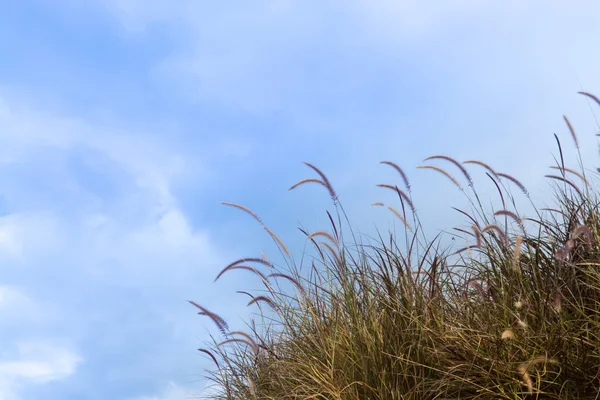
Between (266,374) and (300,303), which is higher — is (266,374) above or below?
below

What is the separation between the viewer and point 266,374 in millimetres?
4180

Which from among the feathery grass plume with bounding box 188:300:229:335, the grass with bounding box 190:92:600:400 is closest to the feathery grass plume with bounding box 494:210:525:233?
the grass with bounding box 190:92:600:400

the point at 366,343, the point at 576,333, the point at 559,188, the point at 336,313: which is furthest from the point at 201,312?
the point at 559,188

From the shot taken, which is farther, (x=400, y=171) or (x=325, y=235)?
(x=400, y=171)

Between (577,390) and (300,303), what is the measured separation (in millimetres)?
1593

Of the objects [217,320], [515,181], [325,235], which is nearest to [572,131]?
[515,181]

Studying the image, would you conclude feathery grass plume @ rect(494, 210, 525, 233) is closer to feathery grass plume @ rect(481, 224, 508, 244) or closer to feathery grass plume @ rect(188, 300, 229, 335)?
feathery grass plume @ rect(481, 224, 508, 244)

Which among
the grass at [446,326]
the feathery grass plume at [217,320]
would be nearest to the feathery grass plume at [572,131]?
the grass at [446,326]

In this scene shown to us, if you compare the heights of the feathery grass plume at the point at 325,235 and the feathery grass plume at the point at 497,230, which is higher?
the feathery grass plume at the point at 325,235

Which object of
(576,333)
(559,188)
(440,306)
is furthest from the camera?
(559,188)

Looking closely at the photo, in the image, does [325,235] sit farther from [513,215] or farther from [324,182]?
[513,215]

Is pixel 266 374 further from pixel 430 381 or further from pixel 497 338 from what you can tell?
pixel 497 338

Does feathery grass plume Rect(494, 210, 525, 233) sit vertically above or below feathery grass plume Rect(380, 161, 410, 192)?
below

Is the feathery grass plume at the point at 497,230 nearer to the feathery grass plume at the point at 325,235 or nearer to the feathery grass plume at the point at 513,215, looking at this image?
the feathery grass plume at the point at 513,215
